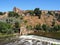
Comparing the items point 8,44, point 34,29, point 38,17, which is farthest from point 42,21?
point 8,44

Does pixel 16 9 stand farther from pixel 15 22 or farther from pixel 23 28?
pixel 23 28

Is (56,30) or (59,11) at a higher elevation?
(59,11)

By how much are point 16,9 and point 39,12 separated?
11.9 metres

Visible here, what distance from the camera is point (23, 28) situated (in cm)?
7538

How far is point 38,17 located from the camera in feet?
351

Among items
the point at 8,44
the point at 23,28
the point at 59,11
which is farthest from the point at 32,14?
the point at 8,44

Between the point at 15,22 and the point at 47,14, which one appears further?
the point at 47,14

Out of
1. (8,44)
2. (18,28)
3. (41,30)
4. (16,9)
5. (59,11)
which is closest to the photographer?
(8,44)

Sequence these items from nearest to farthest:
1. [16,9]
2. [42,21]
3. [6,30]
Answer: [6,30] → [42,21] → [16,9]

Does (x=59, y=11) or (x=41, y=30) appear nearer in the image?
(x=41, y=30)

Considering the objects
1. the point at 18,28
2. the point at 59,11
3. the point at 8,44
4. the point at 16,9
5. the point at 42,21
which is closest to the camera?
the point at 8,44

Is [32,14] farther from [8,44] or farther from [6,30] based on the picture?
[8,44]

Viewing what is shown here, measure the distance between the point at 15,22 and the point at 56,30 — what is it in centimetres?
1463

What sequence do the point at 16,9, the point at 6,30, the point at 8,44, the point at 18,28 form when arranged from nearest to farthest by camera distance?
the point at 8,44, the point at 6,30, the point at 18,28, the point at 16,9
